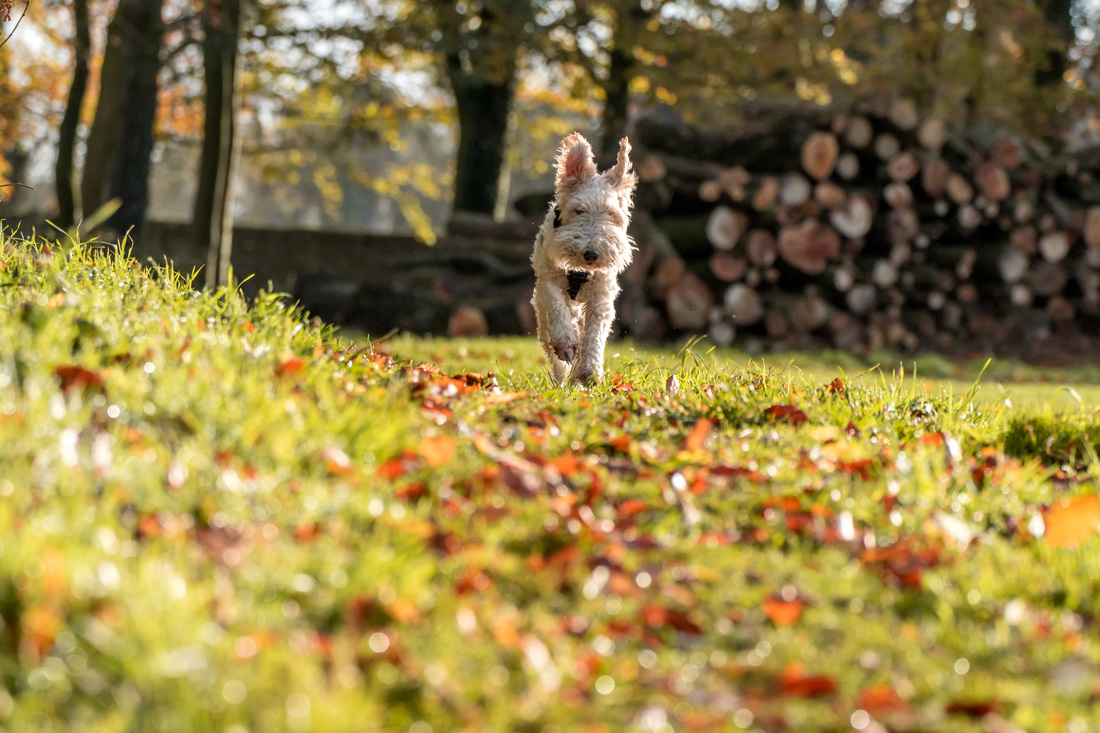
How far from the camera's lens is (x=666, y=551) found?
8.84ft

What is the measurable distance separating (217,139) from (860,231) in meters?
8.23

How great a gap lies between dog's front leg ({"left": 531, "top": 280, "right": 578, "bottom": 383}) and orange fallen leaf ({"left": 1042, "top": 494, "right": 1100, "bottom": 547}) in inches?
115

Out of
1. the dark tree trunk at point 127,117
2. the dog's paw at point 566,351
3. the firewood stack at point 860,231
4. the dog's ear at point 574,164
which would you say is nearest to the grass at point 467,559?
the dog's paw at point 566,351

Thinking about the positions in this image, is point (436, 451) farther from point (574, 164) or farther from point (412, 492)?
point (574, 164)

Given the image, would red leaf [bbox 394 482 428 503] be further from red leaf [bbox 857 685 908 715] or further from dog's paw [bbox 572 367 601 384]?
dog's paw [bbox 572 367 601 384]

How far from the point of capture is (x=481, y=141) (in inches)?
694

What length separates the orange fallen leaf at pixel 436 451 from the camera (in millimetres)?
2977

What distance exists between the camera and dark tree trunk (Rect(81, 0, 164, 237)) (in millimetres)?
13578

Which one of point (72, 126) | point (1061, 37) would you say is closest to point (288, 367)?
point (72, 126)

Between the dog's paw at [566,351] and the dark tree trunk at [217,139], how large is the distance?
26.0ft

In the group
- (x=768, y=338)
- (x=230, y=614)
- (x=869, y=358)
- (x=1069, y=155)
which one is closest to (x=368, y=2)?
(x=768, y=338)

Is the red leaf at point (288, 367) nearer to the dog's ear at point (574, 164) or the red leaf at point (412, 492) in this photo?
the red leaf at point (412, 492)

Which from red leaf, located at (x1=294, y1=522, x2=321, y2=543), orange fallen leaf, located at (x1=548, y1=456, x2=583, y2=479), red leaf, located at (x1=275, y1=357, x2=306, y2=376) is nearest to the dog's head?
red leaf, located at (x1=275, y1=357, x2=306, y2=376)

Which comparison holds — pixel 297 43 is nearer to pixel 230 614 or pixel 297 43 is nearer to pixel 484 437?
pixel 484 437
